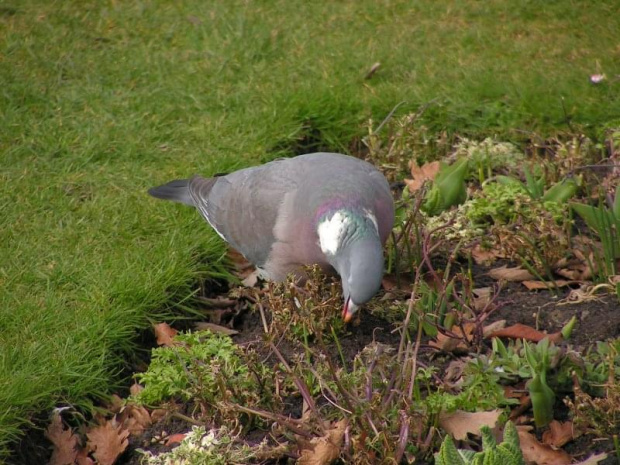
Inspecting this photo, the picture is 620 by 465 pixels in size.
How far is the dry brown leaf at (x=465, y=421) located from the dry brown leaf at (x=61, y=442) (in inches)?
53.7

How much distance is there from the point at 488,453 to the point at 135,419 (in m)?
1.52

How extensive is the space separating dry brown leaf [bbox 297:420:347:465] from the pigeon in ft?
1.60

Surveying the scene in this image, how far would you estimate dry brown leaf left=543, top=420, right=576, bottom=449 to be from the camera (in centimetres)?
288

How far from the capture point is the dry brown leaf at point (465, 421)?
2826 millimetres

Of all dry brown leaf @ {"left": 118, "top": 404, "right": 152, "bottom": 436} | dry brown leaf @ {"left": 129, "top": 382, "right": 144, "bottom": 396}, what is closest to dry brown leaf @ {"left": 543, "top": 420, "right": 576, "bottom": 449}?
dry brown leaf @ {"left": 118, "top": 404, "right": 152, "bottom": 436}

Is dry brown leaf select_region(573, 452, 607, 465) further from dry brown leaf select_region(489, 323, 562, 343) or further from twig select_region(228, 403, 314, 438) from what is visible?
twig select_region(228, 403, 314, 438)

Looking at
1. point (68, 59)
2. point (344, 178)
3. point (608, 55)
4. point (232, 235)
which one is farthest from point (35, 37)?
point (608, 55)

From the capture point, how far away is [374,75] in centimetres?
547

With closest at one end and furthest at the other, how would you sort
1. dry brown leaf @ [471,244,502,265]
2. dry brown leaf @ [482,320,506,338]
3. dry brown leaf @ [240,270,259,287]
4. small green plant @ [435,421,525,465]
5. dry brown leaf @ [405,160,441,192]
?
small green plant @ [435,421,525,465] < dry brown leaf @ [482,320,506,338] < dry brown leaf @ [471,244,502,265] < dry brown leaf @ [240,270,259,287] < dry brown leaf @ [405,160,441,192]

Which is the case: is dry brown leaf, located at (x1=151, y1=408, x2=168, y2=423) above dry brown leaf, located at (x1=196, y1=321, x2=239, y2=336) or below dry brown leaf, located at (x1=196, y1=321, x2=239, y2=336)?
above

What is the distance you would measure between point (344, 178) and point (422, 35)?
266cm

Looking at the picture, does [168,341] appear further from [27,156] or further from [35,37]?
[35,37]

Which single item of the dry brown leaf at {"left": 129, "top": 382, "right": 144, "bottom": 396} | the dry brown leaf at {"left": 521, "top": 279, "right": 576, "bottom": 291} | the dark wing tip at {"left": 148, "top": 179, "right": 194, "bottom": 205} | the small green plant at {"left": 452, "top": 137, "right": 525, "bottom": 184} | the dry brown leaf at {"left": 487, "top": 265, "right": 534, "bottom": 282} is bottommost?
the dry brown leaf at {"left": 129, "top": 382, "right": 144, "bottom": 396}

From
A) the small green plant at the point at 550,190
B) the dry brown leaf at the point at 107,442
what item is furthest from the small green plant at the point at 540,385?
the dry brown leaf at the point at 107,442
